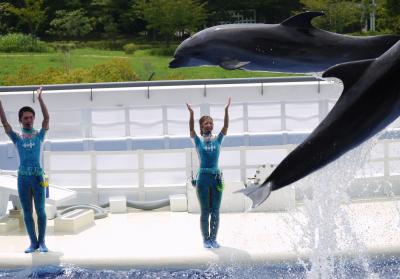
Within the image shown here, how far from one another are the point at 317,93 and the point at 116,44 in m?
28.1

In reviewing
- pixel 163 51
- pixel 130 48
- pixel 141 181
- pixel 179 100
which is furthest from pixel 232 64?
pixel 130 48

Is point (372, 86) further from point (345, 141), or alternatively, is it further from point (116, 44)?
point (116, 44)

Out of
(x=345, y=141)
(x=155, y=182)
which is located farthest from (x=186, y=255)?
(x=345, y=141)

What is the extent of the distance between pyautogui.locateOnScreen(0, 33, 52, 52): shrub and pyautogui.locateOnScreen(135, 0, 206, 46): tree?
5.70 m

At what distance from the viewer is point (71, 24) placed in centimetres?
4512

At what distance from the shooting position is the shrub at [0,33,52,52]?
4228cm

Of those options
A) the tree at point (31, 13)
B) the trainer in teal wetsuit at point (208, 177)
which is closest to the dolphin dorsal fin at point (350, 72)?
the trainer in teal wetsuit at point (208, 177)

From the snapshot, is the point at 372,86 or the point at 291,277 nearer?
the point at 372,86

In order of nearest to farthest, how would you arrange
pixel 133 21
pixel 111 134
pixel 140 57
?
pixel 111 134 → pixel 140 57 → pixel 133 21

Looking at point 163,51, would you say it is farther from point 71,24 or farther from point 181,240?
point 181,240

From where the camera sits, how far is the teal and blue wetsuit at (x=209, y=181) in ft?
27.6

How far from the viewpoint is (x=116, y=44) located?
149 ft

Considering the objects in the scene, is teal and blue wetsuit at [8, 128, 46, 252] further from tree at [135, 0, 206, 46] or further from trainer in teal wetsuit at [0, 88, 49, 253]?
tree at [135, 0, 206, 46]

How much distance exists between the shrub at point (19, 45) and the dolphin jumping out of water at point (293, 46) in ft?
128
